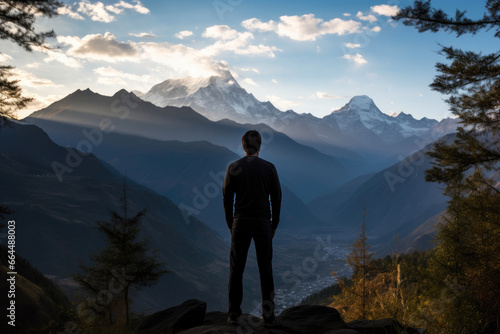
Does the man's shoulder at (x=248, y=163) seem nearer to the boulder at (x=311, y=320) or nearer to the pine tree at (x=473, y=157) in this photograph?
the boulder at (x=311, y=320)

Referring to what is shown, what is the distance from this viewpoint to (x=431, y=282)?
17.1m

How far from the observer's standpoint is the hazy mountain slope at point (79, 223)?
361 feet

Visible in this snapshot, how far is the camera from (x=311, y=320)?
777cm

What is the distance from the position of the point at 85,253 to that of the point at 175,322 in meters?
120

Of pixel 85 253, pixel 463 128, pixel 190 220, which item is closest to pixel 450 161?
pixel 463 128

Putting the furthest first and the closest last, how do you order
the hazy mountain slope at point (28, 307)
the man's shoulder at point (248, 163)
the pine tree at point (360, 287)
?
the hazy mountain slope at point (28, 307), the pine tree at point (360, 287), the man's shoulder at point (248, 163)

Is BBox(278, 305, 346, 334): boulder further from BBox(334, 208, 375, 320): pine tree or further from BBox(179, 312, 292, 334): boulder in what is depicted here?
BBox(334, 208, 375, 320): pine tree

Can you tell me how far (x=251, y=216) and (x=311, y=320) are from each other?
321 cm

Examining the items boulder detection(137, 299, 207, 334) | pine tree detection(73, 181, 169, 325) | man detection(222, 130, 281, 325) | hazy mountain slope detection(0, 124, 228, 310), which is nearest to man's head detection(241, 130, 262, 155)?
man detection(222, 130, 281, 325)

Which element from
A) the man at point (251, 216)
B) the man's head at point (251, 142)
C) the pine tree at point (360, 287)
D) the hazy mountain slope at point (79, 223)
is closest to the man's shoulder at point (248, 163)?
the man at point (251, 216)

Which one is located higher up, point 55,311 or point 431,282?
point 431,282

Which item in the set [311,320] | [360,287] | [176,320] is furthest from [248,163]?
[360,287]

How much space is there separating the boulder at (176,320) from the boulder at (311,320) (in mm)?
1984

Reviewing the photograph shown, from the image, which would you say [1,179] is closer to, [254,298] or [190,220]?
[190,220]
